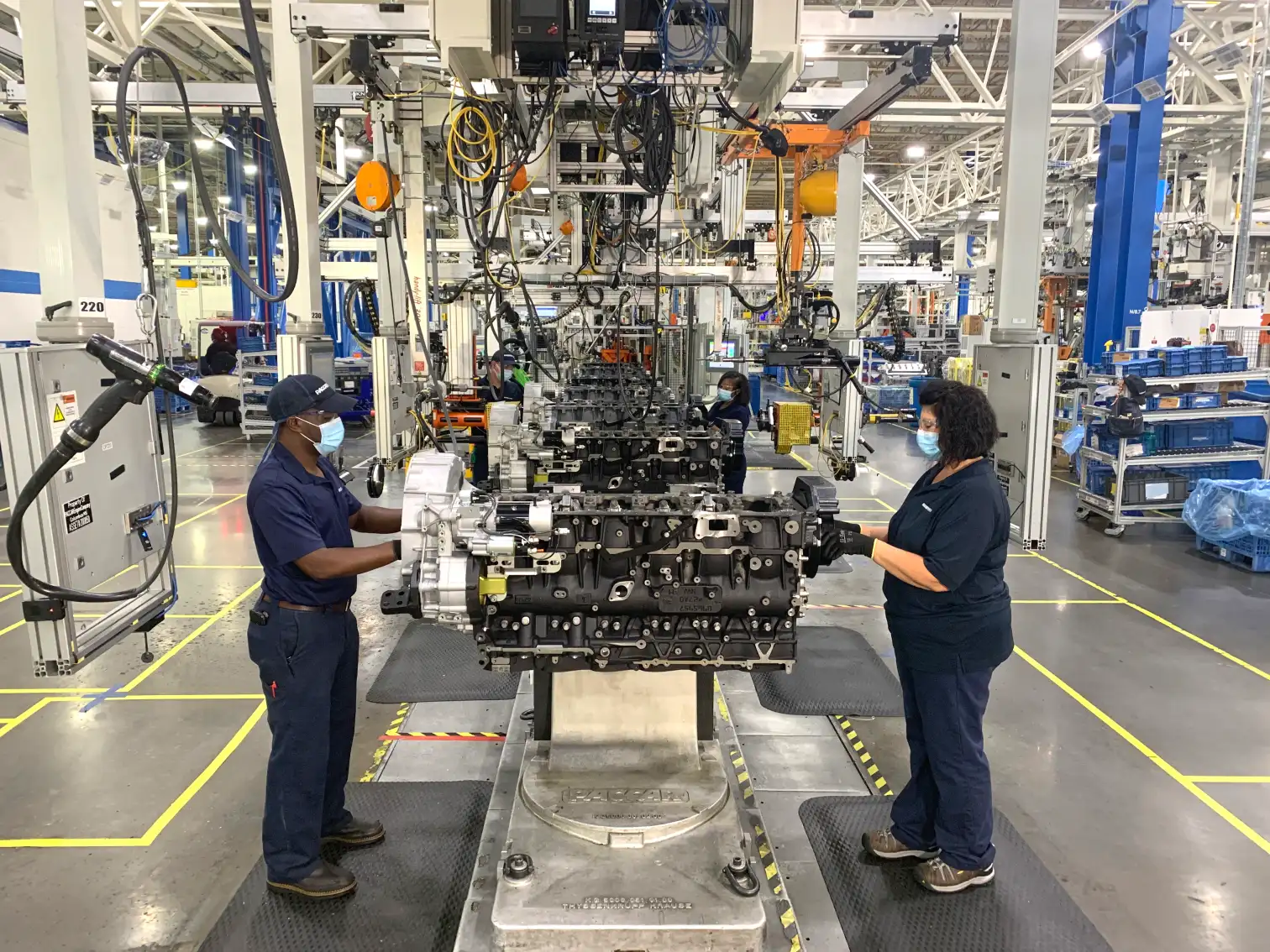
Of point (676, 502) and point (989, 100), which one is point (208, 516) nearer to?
point (676, 502)

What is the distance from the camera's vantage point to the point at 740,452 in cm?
673

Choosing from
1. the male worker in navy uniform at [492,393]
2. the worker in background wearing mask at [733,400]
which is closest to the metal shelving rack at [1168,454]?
the worker in background wearing mask at [733,400]

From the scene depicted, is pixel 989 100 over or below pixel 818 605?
over

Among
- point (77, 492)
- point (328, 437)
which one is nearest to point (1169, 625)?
point (328, 437)

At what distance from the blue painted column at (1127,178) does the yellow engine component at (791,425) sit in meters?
4.24

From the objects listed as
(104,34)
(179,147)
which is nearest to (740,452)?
(104,34)

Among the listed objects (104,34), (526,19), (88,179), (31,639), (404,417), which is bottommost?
(31,639)

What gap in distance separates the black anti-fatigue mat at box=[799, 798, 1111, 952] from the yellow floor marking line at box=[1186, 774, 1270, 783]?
1.24m

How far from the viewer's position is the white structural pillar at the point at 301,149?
5.33 meters

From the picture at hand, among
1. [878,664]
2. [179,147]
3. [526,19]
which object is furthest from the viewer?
[179,147]

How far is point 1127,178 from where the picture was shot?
37.1 ft

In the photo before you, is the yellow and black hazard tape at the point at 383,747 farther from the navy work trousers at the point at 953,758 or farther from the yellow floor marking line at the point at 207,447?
the yellow floor marking line at the point at 207,447

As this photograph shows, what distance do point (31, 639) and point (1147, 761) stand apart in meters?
5.24

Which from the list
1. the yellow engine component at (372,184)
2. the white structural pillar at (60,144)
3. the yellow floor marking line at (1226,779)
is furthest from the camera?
the yellow engine component at (372,184)
